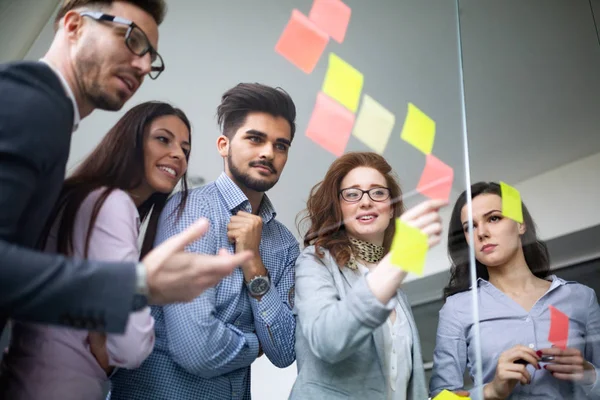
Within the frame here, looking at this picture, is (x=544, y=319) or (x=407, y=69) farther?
(x=407, y=69)

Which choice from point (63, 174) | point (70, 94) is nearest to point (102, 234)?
point (63, 174)

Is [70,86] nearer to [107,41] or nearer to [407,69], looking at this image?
[107,41]

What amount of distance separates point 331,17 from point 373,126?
0.29 meters

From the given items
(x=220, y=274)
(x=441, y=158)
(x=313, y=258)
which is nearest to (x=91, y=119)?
(x=220, y=274)

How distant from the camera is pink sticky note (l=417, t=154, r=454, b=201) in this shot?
1156 mm

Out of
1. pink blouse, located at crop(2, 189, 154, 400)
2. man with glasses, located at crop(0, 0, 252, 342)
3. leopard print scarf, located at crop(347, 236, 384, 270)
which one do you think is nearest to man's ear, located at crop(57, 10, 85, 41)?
A: man with glasses, located at crop(0, 0, 252, 342)

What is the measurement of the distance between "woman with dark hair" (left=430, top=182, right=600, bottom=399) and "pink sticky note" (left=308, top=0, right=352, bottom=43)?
0.48 metres

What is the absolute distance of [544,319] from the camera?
3.97ft

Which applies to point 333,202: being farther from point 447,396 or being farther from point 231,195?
point 447,396

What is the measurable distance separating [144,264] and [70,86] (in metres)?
0.33

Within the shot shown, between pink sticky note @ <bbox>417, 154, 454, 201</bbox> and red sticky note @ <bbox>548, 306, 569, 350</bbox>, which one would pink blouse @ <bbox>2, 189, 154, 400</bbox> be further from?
red sticky note @ <bbox>548, 306, 569, 350</bbox>

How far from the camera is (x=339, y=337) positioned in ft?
3.01

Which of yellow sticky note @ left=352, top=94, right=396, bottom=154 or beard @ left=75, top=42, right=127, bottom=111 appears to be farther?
yellow sticky note @ left=352, top=94, right=396, bottom=154

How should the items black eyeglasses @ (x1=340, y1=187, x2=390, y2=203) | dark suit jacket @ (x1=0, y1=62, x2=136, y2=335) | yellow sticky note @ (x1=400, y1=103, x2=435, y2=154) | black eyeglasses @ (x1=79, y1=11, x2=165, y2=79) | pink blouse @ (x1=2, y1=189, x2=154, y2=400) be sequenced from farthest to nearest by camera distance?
yellow sticky note @ (x1=400, y1=103, x2=435, y2=154), black eyeglasses @ (x1=340, y1=187, x2=390, y2=203), black eyeglasses @ (x1=79, y1=11, x2=165, y2=79), pink blouse @ (x1=2, y1=189, x2=154, y2=400), dark suit jacket @ (x1=0, y1=62, x2=136, y2=335)
